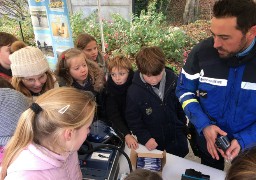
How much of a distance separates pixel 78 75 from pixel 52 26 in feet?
6.07

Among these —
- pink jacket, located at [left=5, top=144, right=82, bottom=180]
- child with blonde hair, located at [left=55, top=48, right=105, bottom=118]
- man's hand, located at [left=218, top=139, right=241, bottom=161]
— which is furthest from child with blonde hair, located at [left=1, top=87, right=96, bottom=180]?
child with blonde hair, located at [left=55, top=48, right=105, bottom=118]

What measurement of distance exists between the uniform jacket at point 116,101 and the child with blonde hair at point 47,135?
3.09 feet

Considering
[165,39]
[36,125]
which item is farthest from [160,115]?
[165,39]

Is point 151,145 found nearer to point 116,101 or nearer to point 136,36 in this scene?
point 116,101

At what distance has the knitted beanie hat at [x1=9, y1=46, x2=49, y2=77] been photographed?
1.91 m

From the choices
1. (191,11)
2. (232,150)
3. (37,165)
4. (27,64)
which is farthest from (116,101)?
(191,11)

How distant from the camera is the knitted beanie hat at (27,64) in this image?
1914 millimetres

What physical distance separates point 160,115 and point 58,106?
3.40ft

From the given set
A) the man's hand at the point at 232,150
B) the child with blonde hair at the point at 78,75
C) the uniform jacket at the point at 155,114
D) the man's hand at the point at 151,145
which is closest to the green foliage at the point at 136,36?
the child with blonde hair at the point at 78,75

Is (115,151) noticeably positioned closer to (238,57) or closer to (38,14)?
(238,57)

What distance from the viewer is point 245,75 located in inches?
59.4

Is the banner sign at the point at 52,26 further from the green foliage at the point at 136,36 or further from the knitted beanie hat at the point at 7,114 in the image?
the knitted beanie hat at the point at 7,114

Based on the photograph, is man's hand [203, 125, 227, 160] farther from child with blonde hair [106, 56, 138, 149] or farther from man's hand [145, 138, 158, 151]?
child with blonde hair [106, 56, 138, 149]

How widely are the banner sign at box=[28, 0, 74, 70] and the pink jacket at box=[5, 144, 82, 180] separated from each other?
9.30 feet
